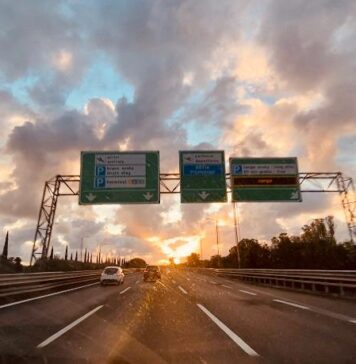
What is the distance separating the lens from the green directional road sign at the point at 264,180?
1059 inches

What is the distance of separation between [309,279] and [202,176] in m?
8.79

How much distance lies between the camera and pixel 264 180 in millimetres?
27172

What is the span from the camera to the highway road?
6.82 meters

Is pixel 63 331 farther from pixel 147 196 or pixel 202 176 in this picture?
pixel 202 176

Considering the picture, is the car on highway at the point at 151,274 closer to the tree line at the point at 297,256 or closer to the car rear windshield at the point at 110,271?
the car rear windshield at the point at 110,271

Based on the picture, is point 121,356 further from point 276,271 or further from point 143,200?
point 276,271

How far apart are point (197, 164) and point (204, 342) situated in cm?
1963

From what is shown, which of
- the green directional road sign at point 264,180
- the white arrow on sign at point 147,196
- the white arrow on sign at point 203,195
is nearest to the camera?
the white arrow on sign at point 147,196

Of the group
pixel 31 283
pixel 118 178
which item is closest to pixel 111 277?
pixel 118 178

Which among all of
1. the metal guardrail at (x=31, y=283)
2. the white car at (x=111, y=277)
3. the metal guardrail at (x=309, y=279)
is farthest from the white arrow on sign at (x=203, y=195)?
the white car at (x=111, y=277)

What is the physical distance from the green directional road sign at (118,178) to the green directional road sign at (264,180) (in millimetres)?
5161

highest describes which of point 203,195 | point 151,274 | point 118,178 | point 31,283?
point 118,178

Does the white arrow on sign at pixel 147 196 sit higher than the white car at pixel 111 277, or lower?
higher

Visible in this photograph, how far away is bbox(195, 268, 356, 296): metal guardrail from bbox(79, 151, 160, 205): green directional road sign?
9922 mm
